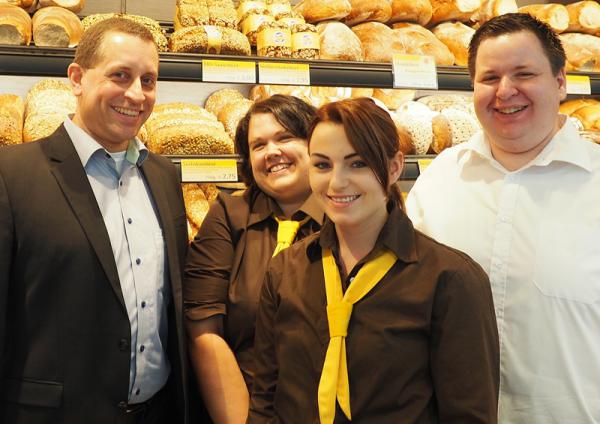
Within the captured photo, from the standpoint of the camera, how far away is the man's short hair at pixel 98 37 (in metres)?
1.56

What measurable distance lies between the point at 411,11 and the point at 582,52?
0.98m

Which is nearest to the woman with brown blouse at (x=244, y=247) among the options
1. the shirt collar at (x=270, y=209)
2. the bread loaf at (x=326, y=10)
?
the shirt collar at (x=270, y=209)

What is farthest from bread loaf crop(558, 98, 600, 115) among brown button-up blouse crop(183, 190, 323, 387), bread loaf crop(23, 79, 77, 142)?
bread loaf crop(23, 79, 77, 142)

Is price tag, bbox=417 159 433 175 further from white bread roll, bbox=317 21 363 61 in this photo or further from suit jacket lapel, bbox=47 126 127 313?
suit jacket lapel, bbox=47 126 127 313

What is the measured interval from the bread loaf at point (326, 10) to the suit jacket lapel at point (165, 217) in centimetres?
146

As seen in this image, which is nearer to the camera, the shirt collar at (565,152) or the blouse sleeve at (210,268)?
the shirt collar at (565,152)

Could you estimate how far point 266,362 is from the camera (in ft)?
4.69

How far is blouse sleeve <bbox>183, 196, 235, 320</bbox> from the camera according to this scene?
5.74 feet

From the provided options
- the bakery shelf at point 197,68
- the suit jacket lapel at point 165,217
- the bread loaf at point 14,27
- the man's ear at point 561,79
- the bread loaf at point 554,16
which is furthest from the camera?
the bread loaf at point 554,16

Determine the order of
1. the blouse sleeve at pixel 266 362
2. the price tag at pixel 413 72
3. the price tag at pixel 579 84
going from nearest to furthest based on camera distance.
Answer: the blouse sleeve at pixel 266 362 → the price tag at pixel 413 72 → the price tag at pixel 579 84

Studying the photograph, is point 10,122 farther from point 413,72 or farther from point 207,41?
point 413,72

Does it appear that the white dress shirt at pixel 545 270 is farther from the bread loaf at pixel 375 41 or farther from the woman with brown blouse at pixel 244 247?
the bread loaf at pixel 375 41

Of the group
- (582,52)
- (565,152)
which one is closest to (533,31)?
(565,152)

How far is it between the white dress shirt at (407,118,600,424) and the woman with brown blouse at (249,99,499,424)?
0.79 feet
